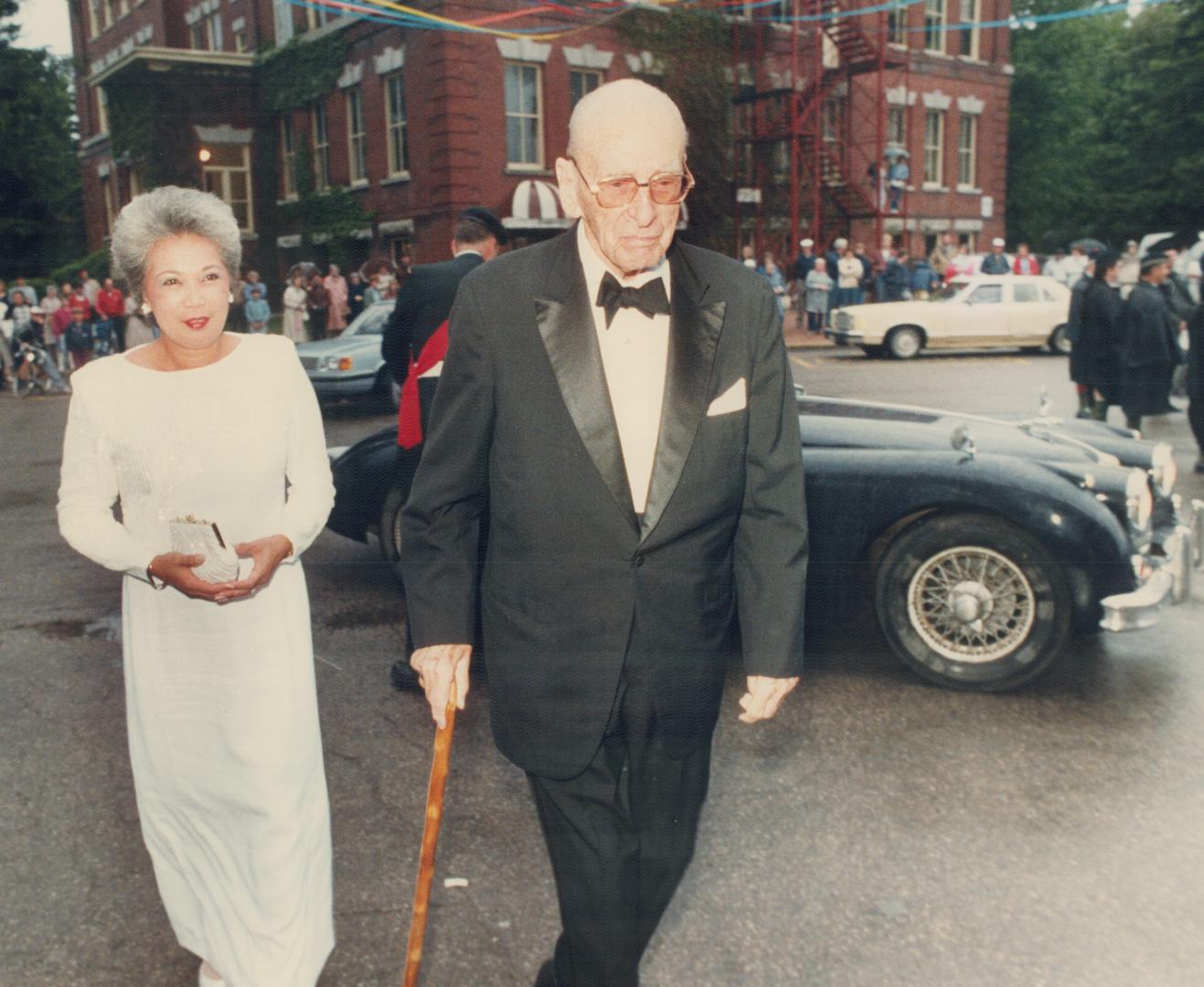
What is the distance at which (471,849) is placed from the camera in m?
3.55

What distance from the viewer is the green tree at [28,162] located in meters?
33.3

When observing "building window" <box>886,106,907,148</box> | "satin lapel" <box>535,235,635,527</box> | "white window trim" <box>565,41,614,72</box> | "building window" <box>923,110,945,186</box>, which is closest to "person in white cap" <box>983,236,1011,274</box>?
"building window" <box>886,106,907,148</box>

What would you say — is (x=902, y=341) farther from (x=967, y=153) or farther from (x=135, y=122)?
(x=135, y=122)

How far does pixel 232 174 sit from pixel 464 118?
895cm

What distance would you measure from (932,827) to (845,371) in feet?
51.3

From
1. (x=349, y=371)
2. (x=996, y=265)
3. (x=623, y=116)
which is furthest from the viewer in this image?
(x=996, y=265)

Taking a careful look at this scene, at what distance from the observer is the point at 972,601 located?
4.82m

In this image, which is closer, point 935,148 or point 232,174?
point 232,174

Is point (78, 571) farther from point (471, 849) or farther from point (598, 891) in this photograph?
point (598, 891)

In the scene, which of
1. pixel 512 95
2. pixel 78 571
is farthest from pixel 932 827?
pixel 512 95

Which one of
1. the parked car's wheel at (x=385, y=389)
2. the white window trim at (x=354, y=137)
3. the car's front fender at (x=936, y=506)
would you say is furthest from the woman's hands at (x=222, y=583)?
the white window trim at (x=354, y=137)

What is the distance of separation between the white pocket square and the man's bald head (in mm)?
444

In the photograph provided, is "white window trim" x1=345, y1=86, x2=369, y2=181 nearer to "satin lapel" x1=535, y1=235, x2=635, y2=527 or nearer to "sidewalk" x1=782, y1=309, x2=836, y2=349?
"sidewalk" x1=782, y1=309, x2=836, y2=349

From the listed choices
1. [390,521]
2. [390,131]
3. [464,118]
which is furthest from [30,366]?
[390,521]
